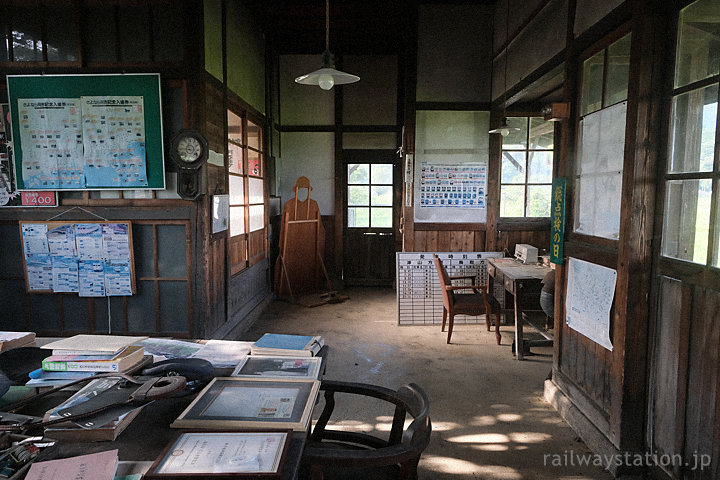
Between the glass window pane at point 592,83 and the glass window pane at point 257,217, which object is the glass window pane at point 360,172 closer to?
the glass window pane at point 257,217

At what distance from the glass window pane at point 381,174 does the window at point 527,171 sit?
2.25 m

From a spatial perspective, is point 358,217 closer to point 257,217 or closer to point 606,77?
point 257,217

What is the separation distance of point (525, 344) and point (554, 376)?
3.08ft

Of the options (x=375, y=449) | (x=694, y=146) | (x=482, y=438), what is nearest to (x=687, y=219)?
(x=694, y=146)

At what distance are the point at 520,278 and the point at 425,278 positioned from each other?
1.45 meters

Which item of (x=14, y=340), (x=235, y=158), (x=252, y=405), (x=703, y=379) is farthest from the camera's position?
(x=235, y=158)

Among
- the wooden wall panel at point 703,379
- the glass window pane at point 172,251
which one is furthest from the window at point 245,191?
Result: the wooden wall panel at point 703,379

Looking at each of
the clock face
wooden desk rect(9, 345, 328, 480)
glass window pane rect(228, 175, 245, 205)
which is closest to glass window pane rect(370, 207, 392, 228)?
glass window pane rect(228, 175, 245, 205)

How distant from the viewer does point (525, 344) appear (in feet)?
14.2

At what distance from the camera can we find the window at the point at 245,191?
4.93 metres

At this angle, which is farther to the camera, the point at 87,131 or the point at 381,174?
the point at 381,174

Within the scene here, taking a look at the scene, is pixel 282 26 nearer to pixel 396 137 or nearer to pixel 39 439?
pixel 396 137

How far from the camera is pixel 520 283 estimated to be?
4316 mm

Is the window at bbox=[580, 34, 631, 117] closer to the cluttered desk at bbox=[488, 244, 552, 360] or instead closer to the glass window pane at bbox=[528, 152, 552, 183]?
the cluttered desk at bbox=[488, 244, 552, 360]
